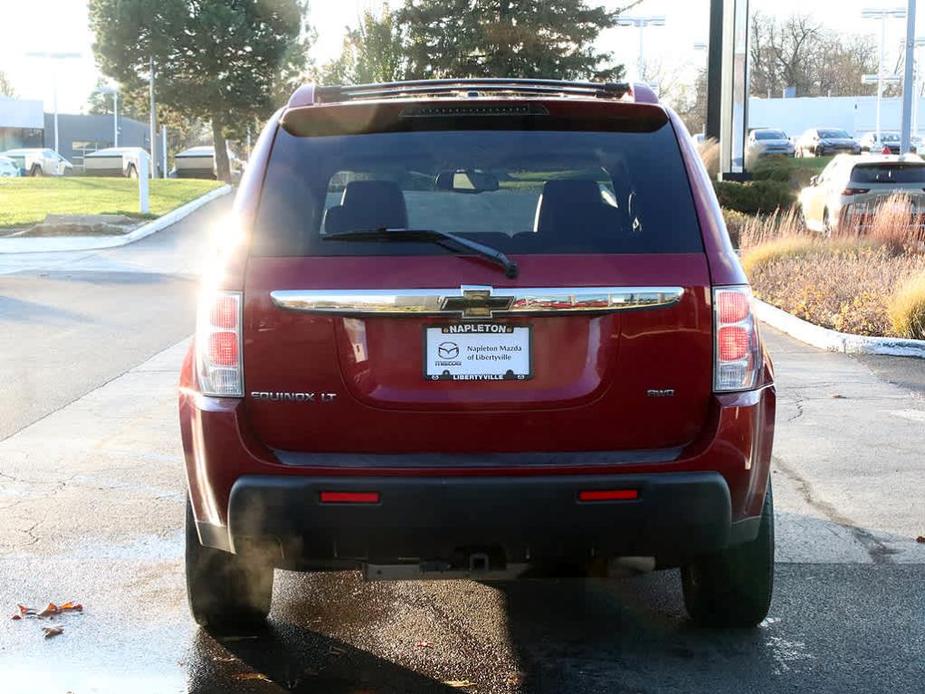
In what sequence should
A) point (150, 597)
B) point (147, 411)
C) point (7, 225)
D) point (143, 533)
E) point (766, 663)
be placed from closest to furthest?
point (766, 663)
point (150, 597)
point (143, 533)
point (147, 411)
point (7, 225)

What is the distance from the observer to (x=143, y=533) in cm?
574

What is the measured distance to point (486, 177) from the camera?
13.9 ft

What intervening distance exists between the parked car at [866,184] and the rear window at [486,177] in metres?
16.7

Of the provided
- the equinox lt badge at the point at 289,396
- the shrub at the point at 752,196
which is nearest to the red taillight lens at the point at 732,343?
the equinox lt badge at the point at 289,396

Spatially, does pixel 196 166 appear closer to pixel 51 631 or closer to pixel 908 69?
pixel 908 69

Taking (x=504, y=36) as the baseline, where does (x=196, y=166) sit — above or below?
below

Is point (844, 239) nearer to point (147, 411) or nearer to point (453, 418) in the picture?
point (147, 411)

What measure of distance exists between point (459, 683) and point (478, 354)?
3.67ft

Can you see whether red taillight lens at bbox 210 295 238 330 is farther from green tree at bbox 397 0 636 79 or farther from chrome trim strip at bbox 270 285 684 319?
green tree at bbox 397 0 636 79

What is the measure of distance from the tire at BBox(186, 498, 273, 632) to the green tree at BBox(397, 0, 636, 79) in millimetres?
39561

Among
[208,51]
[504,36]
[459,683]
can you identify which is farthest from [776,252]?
[208,51]

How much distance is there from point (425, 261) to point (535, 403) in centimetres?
52

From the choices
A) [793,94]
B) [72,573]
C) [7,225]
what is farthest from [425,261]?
[793,94]

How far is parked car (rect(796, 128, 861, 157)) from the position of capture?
5484 centimetres
